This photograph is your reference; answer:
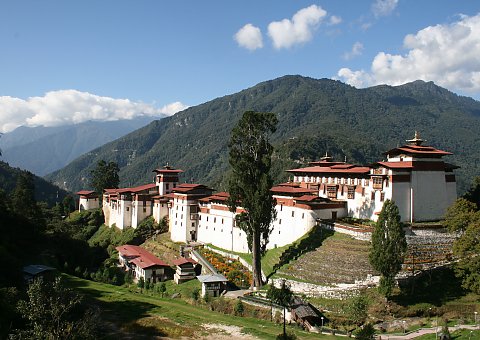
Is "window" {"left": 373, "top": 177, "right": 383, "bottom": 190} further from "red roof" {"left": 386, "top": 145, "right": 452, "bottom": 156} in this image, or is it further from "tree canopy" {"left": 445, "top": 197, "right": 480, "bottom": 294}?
"tree canopy" {"left": 445, "top": 197, "right": 480, "bottom": 294}

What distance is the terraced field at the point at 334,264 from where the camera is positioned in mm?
37281

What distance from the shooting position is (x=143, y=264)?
2068 inches

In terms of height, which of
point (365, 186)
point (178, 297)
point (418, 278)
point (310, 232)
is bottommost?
point (178, 297)

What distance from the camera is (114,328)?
3081cm

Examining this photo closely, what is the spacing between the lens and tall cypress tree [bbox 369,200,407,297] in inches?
1325

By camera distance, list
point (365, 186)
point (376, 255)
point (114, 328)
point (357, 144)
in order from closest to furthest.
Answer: point (114, 328) → point (376, 255) → point (365, 186) → point (357, 144)

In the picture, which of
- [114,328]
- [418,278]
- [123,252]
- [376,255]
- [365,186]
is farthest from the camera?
[123,252]

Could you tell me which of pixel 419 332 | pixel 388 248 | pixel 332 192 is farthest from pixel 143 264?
pixel 419 332

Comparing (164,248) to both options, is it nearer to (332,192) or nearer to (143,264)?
(143,264)

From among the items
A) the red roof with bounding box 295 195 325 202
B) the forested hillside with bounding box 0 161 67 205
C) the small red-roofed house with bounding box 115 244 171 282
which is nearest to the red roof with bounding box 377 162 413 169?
the red roof with bounding box 295 195 325 202

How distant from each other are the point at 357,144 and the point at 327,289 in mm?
145567

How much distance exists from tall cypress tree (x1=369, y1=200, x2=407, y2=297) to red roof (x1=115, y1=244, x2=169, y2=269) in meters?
27.1

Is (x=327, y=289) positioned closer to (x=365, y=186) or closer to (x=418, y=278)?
(x=418, y=278)

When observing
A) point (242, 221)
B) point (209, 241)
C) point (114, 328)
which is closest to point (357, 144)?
point (209, 241)
